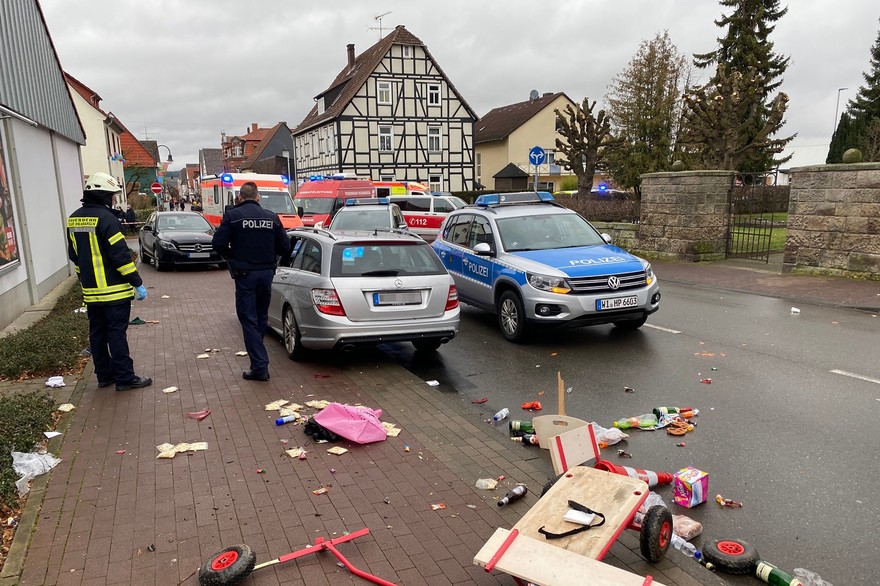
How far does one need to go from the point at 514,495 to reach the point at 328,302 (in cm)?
358

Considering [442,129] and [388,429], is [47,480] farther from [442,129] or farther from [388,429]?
[442,129]

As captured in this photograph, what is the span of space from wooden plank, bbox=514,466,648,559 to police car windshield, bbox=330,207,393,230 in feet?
43.1

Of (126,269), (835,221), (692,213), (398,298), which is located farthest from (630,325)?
(692,213)

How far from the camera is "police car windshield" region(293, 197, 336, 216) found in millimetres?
23469

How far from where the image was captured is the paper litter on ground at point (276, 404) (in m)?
5.81

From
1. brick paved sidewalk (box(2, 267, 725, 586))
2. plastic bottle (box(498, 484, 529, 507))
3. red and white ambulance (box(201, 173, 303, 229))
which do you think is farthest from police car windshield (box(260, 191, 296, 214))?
plastic bottle (box(498, 484, 529, 507))

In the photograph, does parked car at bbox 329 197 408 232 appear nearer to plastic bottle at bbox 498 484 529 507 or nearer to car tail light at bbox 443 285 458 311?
car tail light at bbox 443 285 458 311

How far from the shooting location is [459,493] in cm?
418

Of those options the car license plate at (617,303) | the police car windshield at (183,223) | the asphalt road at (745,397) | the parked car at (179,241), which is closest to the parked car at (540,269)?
the car license plate at (617,303)

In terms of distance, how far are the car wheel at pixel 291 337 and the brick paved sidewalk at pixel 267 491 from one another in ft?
2.79

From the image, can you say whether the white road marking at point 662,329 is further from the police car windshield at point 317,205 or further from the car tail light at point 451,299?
the police car windshield at point 317,205

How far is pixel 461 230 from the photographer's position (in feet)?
34.4

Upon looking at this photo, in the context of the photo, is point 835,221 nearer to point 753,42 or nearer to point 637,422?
point 637,422

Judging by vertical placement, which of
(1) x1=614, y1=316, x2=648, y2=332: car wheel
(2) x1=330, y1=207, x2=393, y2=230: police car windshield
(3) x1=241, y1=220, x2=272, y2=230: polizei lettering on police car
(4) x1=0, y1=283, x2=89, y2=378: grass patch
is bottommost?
(1) x1=614, y1=316, x2=648, y2=332: car wheel
